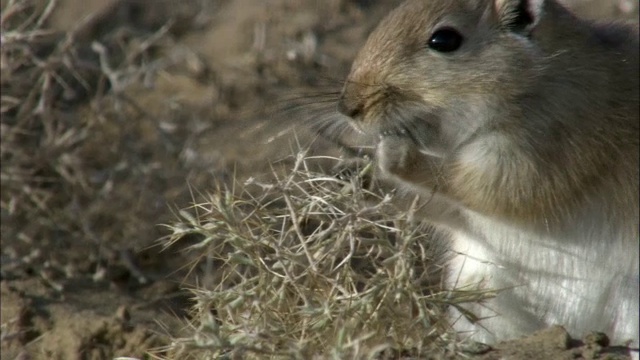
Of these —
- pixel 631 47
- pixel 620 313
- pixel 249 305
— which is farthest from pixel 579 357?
pixel 631 47

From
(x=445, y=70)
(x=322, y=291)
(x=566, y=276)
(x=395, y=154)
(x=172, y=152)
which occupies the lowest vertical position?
(x=172, y=152)

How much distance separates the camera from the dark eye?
12.8 feet

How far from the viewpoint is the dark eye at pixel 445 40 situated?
12.8 feet

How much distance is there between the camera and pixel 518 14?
12.9 feet

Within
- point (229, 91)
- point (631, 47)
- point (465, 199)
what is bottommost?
point (229, 91)

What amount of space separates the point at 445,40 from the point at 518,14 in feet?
0.91

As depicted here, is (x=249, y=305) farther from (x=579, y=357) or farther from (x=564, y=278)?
(x=564, y=278)

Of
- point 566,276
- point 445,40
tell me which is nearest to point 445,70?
point 445,40

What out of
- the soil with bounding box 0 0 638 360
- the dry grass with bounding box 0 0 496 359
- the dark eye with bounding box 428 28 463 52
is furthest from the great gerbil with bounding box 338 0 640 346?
the soil with bounding box 0 0 638 360

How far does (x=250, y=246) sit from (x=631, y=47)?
1814mm

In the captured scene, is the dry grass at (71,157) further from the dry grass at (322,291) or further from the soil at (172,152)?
the dry grass at (322,291)

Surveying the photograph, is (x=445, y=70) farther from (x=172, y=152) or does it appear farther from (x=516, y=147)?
(x=172, y=152)

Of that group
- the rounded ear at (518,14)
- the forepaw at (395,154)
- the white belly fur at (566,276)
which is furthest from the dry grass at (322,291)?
the rounded ear at (518,14)

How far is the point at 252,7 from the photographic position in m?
7.05
